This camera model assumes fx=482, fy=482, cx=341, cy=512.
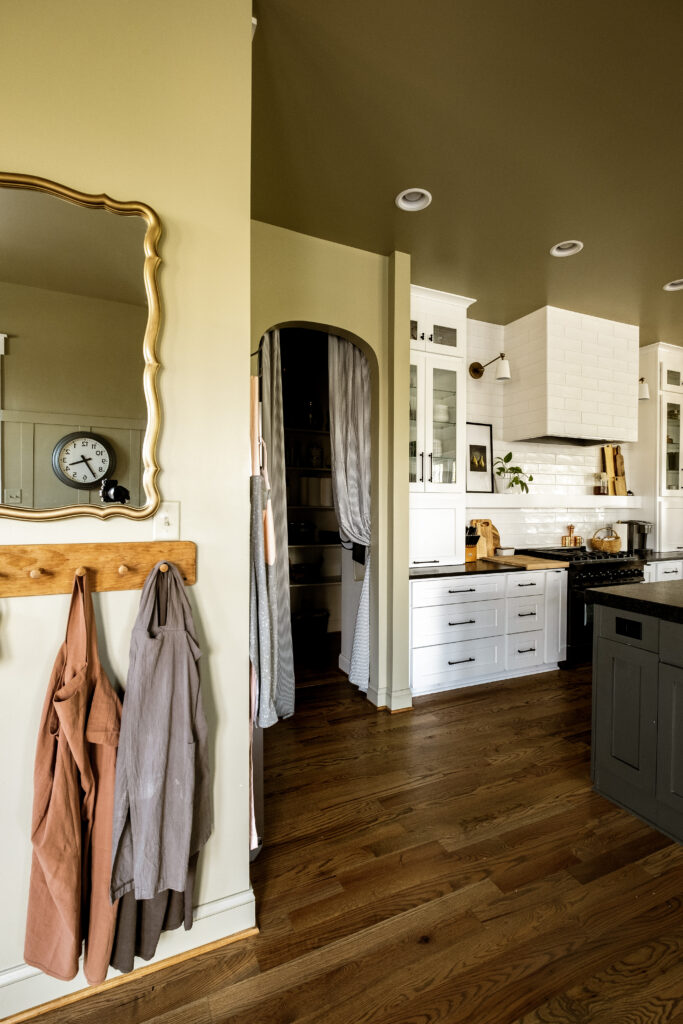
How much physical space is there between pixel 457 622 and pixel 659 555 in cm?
256

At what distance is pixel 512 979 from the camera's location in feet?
4.43

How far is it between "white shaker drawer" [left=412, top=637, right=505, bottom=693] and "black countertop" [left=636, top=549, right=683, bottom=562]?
6.10 feet

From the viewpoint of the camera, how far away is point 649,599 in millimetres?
2006

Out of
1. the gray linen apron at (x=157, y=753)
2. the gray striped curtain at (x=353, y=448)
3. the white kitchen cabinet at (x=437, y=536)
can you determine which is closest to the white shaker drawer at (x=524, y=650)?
the white kitchen cabinet at (x=437, y=536)

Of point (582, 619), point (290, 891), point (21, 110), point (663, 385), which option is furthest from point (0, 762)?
point (663, 385)

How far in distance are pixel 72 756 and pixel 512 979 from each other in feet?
4.44

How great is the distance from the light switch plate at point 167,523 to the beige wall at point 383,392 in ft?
5.99

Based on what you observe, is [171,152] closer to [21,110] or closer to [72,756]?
[21,110]

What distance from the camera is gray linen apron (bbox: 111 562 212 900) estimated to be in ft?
3.98

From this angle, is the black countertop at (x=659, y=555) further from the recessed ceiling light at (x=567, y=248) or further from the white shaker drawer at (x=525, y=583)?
the recessed ceiling light at (x=567, y=248)

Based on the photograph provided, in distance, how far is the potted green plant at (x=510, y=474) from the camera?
422cm

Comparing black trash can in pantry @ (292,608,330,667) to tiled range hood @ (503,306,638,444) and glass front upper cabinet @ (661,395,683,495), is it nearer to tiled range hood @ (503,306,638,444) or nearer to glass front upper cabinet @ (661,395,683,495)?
tiled range hood @ (503,306,638,444)

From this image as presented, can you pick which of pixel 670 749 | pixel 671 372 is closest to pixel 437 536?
pixel 670 749

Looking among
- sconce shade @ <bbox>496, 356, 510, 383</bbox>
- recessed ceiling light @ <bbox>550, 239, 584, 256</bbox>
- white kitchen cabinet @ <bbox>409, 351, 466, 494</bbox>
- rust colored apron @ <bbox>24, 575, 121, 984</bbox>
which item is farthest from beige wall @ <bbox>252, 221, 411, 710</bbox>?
rust colored apron @ <bbox>24, 575, 121, 984</bbox>
